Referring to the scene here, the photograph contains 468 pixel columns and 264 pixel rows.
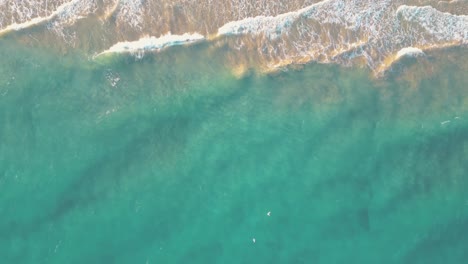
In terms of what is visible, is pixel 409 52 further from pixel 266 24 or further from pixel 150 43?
pixel 150 43

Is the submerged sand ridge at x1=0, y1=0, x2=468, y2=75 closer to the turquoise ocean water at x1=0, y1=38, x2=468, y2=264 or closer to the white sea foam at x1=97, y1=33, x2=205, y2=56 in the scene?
the white sea foam at x1=97, y1=33, x2=205, y2=56

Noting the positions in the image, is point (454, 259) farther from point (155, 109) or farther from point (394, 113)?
point (155, 109)

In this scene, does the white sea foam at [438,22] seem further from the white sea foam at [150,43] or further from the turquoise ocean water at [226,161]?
the white sea foam at [150,43]

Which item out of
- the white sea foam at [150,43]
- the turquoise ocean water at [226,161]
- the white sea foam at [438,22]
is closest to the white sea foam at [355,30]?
the white sea foam at [438,22]

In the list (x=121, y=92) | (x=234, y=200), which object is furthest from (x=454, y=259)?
(x=121, y=92)

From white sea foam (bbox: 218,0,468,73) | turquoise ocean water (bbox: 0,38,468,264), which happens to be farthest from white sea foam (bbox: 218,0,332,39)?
turquoise ocean water (bbox: 0,38,468,264)
